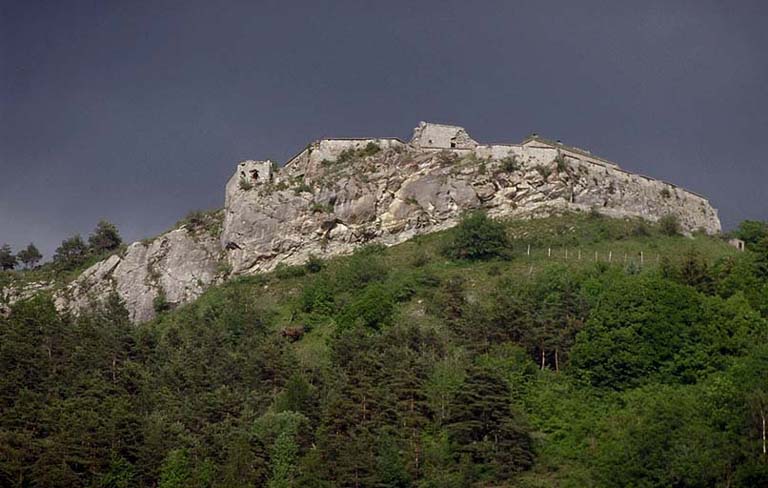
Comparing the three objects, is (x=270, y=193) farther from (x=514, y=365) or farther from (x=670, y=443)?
(x=670, y=443)

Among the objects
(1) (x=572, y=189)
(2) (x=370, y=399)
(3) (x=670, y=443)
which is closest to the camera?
(3) (x=670, y=443)

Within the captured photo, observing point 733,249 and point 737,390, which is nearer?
point 737,390

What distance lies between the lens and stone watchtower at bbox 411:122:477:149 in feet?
278

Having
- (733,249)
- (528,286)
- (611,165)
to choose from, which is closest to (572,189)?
(611,165)

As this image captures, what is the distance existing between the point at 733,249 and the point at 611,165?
12.1 meters

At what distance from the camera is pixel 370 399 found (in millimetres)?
47094

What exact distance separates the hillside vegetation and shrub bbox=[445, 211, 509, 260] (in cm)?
386

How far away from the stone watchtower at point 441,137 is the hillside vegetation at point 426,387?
19568 millimetres

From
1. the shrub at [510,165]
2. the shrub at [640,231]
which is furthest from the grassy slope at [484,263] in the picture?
the shrub at [510,165]

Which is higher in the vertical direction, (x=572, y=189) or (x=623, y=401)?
(x=572, y=189)

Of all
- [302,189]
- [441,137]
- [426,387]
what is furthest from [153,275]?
[426,387]

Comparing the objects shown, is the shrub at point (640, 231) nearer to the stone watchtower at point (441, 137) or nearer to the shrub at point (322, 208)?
the stone watchtower at point (441, 137)

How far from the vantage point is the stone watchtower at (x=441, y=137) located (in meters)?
84.6

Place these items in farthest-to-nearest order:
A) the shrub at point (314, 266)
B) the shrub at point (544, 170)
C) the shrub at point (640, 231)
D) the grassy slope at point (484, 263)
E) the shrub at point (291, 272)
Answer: the shrub at point (544, 170) → the shrub at point (314, 266) → the shrub at point (291, 272) → the shrub at point (640, 231) → the grassy slope at point (484, 263)
